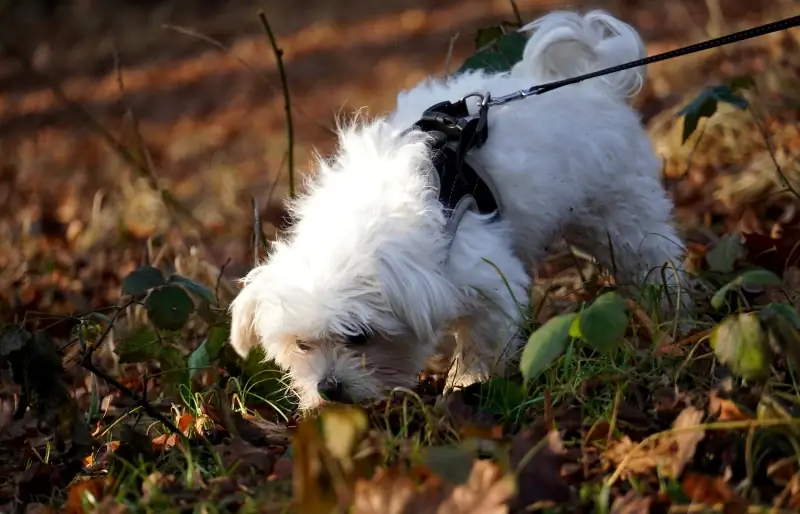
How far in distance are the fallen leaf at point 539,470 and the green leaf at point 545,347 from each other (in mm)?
168

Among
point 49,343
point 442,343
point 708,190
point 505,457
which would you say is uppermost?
point 49,343

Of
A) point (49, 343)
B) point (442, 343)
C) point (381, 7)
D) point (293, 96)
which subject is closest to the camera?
point (49, 343)

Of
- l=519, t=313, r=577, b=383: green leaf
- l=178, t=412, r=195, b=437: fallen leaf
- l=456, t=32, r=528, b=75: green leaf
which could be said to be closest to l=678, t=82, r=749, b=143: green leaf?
l=456, t=32, r=528, b=75: green leaf

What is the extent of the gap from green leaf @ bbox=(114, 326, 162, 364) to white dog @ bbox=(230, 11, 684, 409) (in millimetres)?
442

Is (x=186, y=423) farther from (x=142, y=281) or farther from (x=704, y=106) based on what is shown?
(x=704, y=106)

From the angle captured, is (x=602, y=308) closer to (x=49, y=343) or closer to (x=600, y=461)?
(x=600, y=461)

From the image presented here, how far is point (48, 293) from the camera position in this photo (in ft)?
18.7

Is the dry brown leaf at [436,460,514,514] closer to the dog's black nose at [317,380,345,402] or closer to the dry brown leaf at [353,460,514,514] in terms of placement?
the dry brown leaf at [353,460,514,514]

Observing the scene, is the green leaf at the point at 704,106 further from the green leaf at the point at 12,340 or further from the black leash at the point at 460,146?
the green leaf at the point at 12,340

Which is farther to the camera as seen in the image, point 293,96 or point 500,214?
point 293,96

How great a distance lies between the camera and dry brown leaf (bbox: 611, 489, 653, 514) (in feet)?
6.77

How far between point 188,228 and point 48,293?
57.2 inches

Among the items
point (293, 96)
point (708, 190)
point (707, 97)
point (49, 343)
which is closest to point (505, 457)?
point (49, 343)

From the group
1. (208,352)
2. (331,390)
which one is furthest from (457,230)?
(208,352)
